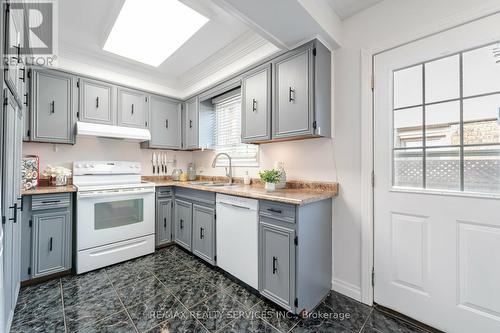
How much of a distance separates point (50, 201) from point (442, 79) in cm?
372

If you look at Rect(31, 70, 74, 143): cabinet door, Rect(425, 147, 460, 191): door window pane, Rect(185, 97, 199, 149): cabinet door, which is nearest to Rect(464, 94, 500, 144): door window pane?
Rect(425, 147, 460, 191): door window pane

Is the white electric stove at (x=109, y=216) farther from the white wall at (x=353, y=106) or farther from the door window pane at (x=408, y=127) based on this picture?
the door window pane at (x=408, y=127)

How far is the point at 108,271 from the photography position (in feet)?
8.01

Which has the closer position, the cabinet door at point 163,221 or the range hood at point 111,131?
the range hood at point 111,131

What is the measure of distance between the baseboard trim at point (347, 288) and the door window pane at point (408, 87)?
1631mm

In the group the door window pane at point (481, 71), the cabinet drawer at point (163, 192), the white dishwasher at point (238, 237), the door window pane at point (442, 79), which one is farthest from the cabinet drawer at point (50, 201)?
the door window pane at point (481, 71)

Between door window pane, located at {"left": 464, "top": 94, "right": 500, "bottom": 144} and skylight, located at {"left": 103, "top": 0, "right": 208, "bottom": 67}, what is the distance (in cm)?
234

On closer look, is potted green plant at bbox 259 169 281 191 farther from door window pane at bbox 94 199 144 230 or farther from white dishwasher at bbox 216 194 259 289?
door window pane at bbox 94 199 144 230

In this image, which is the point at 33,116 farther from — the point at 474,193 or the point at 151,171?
the point at 474,193

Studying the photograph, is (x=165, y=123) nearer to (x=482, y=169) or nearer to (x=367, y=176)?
(x=367, y=176)

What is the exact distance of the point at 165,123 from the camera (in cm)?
356

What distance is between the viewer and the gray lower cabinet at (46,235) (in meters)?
2.14

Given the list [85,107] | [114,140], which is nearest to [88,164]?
[114,140]

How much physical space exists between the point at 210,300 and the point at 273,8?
2426mm
